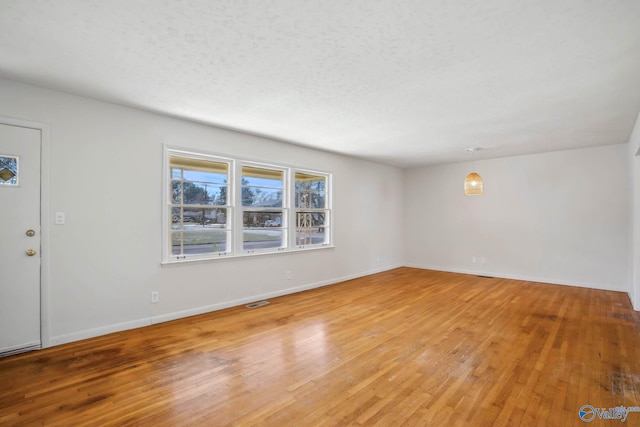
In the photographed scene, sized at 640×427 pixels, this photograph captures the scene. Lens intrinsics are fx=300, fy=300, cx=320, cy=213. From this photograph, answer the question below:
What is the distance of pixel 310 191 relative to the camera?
5.71 metres

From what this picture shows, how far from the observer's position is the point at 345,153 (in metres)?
6.02

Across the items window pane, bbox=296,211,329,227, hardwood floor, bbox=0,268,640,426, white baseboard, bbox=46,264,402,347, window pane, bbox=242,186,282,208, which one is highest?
window pane, bbox=242,186,282,208

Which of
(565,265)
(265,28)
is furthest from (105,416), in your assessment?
(565,265)

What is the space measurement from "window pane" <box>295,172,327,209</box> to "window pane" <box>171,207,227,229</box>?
1.44 meters

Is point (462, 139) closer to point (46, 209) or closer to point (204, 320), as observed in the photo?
point (204, 320)

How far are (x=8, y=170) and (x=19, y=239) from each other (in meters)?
0.66

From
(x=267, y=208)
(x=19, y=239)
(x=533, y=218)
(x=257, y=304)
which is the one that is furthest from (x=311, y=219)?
(x=533, y=218)

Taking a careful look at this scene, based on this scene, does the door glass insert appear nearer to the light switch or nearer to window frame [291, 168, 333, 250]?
the light switch

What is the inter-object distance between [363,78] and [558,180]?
17.1ft

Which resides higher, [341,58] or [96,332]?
[341,58]

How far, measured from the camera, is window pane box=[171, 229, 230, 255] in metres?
4.04

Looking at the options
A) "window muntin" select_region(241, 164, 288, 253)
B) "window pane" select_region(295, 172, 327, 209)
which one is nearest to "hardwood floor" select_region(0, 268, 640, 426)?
"window muntin" select_region(241, 164, 288, 253)

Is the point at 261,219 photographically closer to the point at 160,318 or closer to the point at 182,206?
the point at 182,206

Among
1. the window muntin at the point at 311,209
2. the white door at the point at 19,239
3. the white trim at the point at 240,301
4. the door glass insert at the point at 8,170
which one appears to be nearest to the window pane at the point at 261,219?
the window muntin at the point at 311,209
